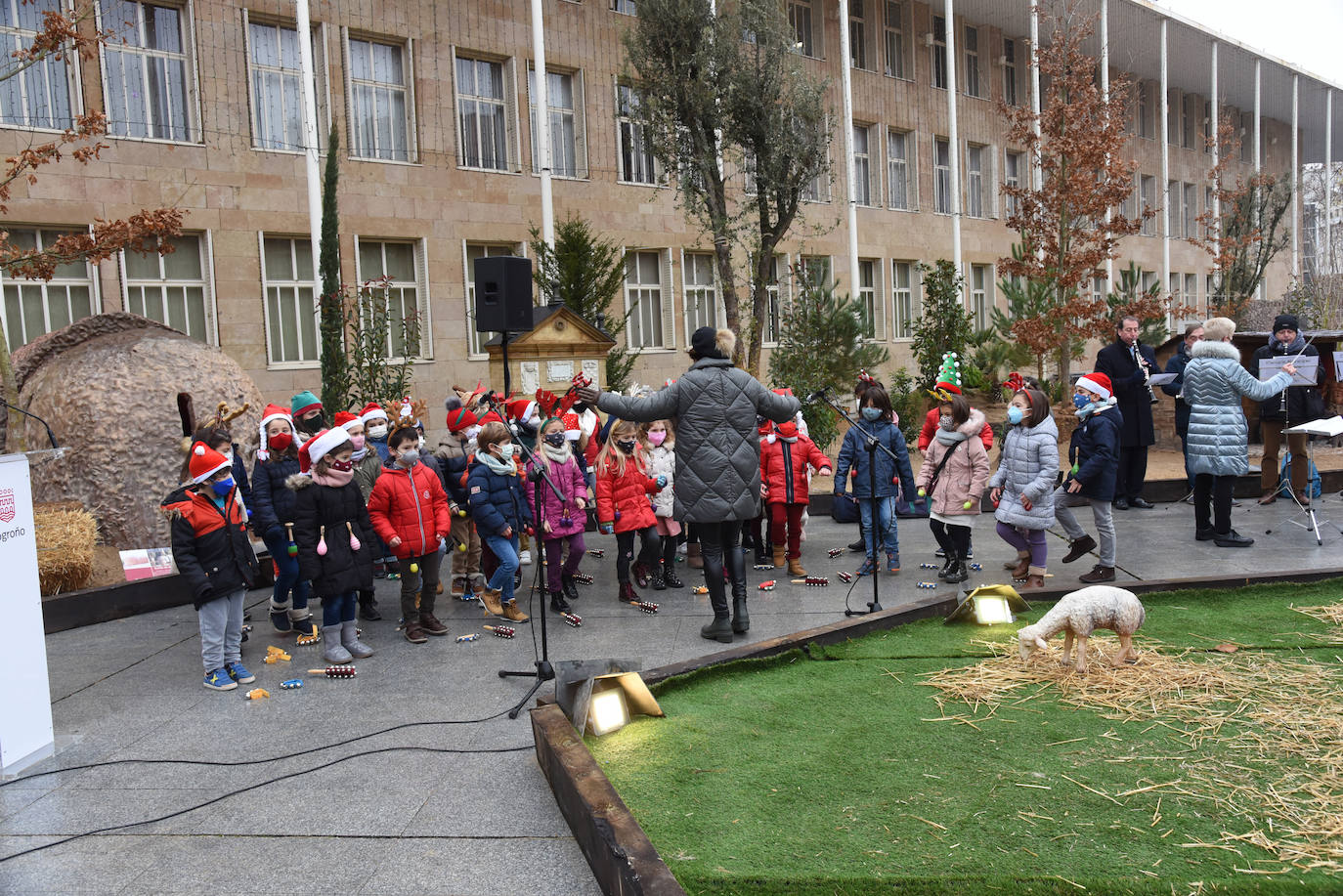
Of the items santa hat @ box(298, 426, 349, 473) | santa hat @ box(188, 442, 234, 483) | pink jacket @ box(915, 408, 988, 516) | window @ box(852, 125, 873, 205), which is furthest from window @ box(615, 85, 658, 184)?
santa hat @ box(188, 442, 234, 483)

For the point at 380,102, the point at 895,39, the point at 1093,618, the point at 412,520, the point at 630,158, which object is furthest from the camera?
the point at 895,39

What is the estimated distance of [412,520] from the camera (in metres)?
7.68

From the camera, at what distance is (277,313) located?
1788 centimetres

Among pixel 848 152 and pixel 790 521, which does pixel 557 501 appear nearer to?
pixel 790 521

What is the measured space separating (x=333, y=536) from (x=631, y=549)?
266 cm

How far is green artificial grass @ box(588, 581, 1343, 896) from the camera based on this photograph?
352cm

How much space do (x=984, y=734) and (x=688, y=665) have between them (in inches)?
69.1

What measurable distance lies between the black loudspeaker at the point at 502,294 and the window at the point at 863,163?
22695mm

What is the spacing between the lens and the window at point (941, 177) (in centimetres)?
3038

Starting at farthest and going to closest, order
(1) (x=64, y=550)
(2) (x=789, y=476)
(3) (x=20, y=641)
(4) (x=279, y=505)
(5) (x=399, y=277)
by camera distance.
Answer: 1. (5) (x=399, y=277)
2. (2) (x=789, y=476)
3. (1) (x=64, y=550)
4. (4) (x=279, y=505)
5. (3) (x=20, y=641)

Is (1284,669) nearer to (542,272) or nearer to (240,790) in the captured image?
(240,790)

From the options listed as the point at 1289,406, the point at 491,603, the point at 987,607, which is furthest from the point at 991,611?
the point at 1289,406

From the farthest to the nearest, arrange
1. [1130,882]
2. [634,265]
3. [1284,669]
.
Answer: [634,265]
[1284,669]
[1130,882]

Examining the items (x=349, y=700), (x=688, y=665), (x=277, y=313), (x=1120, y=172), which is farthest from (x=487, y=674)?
(x=1120, y=172)
